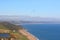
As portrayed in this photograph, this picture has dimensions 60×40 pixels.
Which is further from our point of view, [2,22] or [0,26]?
[2,22]

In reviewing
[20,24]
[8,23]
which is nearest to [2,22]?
[8,23]

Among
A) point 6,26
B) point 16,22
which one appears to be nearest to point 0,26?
point 6,26

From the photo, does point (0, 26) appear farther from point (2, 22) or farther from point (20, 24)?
point (20, 24)

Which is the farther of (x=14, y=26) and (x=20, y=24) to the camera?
(x=20, y=24)

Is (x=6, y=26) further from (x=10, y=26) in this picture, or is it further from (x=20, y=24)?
(x=20, y=24)

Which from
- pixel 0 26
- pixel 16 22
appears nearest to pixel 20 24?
pixel 16 22

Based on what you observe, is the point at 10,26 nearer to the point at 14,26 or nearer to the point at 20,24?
the point at 14,26
